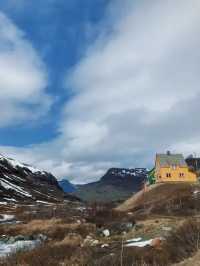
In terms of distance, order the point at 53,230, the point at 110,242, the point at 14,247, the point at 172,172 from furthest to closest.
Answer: the point at 172,172 → the point at 53,230 → the point at 110,242 → the point at 14,247

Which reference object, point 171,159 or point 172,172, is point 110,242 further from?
point 171,159

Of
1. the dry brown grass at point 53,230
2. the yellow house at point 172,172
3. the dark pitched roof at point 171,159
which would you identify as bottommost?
the dry brown grass at point 53,230

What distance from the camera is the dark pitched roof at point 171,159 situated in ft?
329

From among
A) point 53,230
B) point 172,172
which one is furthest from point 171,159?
point 53,230

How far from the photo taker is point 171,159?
334ft

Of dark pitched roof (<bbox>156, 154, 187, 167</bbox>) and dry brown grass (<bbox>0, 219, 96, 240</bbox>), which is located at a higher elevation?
dark pitched roof (<bbox>156, 154, 187, 167</bbox>)

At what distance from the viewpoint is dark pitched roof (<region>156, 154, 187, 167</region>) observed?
10025cm

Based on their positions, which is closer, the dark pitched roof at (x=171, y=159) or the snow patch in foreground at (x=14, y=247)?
the snow patch in foreground at (x=14, y=247)

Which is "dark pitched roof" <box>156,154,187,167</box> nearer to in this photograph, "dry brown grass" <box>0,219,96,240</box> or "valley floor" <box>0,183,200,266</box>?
"valley floor" <box>0,183,200,266</box>

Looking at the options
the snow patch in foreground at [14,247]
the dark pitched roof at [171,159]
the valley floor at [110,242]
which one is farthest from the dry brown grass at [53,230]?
the dark pitched roof at [171,159]

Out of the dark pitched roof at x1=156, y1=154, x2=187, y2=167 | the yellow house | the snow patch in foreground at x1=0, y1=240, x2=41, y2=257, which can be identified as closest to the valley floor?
the snow patch in foreground at x1=0, y1=240, x2=41, y2=257

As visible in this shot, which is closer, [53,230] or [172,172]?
[53,230]

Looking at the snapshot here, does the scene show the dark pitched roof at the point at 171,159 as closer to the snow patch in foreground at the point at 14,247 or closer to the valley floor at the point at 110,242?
the valley floor at the point at 110,242

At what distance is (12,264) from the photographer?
57.7ft
